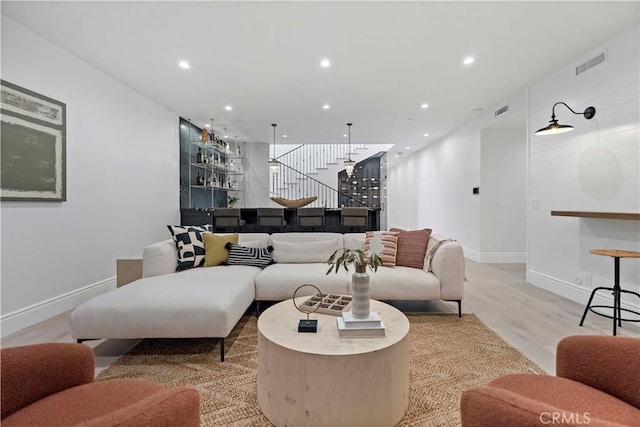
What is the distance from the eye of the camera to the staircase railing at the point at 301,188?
31.6 ft

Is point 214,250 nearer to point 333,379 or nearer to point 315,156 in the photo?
point 333,379

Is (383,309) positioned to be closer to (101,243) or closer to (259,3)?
(259,3)

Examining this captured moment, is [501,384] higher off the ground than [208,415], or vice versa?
[501,384]

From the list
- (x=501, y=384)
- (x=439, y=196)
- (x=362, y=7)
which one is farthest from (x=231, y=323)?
(x=439, y=196)

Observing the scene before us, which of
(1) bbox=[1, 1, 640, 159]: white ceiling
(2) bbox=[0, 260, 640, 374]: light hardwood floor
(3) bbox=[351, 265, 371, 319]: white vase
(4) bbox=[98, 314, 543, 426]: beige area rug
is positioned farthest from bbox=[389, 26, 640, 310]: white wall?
(3) bbox=[351, 265, 371, 319]: white vase

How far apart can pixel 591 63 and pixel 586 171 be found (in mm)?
1215

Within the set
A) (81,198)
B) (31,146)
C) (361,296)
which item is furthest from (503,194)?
(31,146)

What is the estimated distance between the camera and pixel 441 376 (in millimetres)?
2014

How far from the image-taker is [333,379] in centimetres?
143

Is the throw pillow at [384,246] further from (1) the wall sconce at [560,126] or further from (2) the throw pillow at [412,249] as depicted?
(1) the wall sconce at [560,126]

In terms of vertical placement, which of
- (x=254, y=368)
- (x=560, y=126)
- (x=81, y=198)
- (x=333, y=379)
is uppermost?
(x=560, y=126)

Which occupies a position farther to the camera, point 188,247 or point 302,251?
point 302,251

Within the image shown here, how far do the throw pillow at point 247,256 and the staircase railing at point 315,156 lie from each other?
687cm

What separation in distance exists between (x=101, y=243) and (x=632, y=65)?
627 cm
